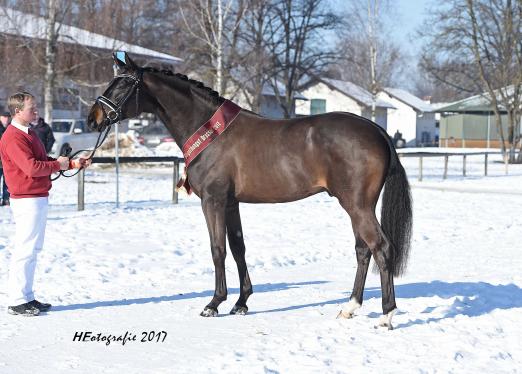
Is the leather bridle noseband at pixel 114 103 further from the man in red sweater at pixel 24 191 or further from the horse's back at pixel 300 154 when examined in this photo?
the horse's back at pixel 300 154

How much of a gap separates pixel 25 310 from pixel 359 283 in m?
2.87

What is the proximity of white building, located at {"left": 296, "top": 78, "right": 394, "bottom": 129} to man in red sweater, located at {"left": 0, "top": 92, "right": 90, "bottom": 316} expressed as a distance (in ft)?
208

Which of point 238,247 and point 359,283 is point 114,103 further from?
point 359,283

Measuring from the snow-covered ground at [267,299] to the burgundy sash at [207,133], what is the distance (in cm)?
140

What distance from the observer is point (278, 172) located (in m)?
6.39

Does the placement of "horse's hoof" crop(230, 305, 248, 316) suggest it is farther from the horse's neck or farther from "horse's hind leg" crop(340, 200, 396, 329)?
the horse's neck

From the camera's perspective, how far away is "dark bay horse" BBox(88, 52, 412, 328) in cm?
617

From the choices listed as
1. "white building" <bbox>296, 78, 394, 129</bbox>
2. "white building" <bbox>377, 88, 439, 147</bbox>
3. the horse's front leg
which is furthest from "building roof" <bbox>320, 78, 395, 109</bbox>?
the horse's front leg

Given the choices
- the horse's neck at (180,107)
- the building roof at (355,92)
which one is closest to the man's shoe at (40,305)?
the horse's neck at (180,107)

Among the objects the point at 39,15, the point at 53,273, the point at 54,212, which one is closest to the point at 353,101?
the point at 39,15

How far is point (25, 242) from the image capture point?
6359 mm

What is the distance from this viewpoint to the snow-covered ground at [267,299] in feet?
16.9

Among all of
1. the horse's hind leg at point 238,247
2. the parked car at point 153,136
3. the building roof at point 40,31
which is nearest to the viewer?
the horse's hind leg at point 238,247

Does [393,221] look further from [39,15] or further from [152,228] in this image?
[39,15]
